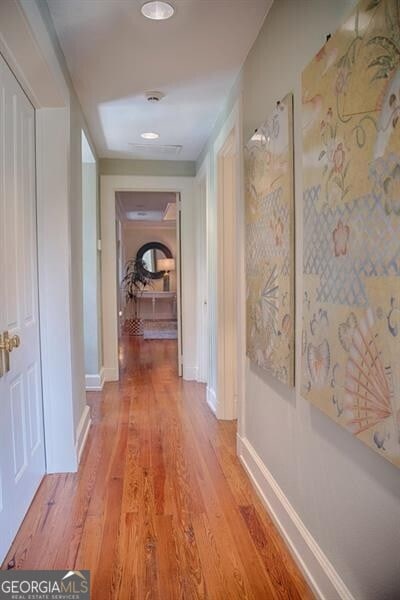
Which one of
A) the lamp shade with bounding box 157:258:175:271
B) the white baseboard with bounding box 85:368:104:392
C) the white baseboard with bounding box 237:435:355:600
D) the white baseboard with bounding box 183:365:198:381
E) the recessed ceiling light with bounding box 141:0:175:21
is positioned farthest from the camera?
the lamp shade with bounding box 157:258:175:271

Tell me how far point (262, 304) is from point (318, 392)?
714 millimetres

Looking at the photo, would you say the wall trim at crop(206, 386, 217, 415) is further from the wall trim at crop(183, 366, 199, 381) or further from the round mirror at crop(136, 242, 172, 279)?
the round mirror at crop(136, 242, 172, 279)

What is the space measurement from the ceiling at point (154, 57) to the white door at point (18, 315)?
19.2 inches

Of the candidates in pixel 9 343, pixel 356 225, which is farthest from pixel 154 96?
pixel 356 225

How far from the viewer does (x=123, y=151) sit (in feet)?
13.5

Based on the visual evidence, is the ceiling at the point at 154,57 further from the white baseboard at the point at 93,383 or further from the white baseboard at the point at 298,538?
the white baseboard at the point at 93,383

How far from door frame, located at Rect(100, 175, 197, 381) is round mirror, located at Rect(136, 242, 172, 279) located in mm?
5077

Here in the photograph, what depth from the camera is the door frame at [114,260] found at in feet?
14.4

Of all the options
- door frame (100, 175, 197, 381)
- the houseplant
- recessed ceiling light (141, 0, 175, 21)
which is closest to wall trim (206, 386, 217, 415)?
door frame (100, 175, 197, 381)

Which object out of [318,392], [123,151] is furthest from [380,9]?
[123,151]

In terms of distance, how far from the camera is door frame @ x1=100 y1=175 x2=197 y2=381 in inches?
173

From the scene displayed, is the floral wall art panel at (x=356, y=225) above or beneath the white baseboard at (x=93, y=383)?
above

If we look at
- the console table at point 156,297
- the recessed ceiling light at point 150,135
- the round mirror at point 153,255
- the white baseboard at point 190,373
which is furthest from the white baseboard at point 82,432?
the round mirror at point 153,255

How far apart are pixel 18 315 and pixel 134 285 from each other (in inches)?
276
